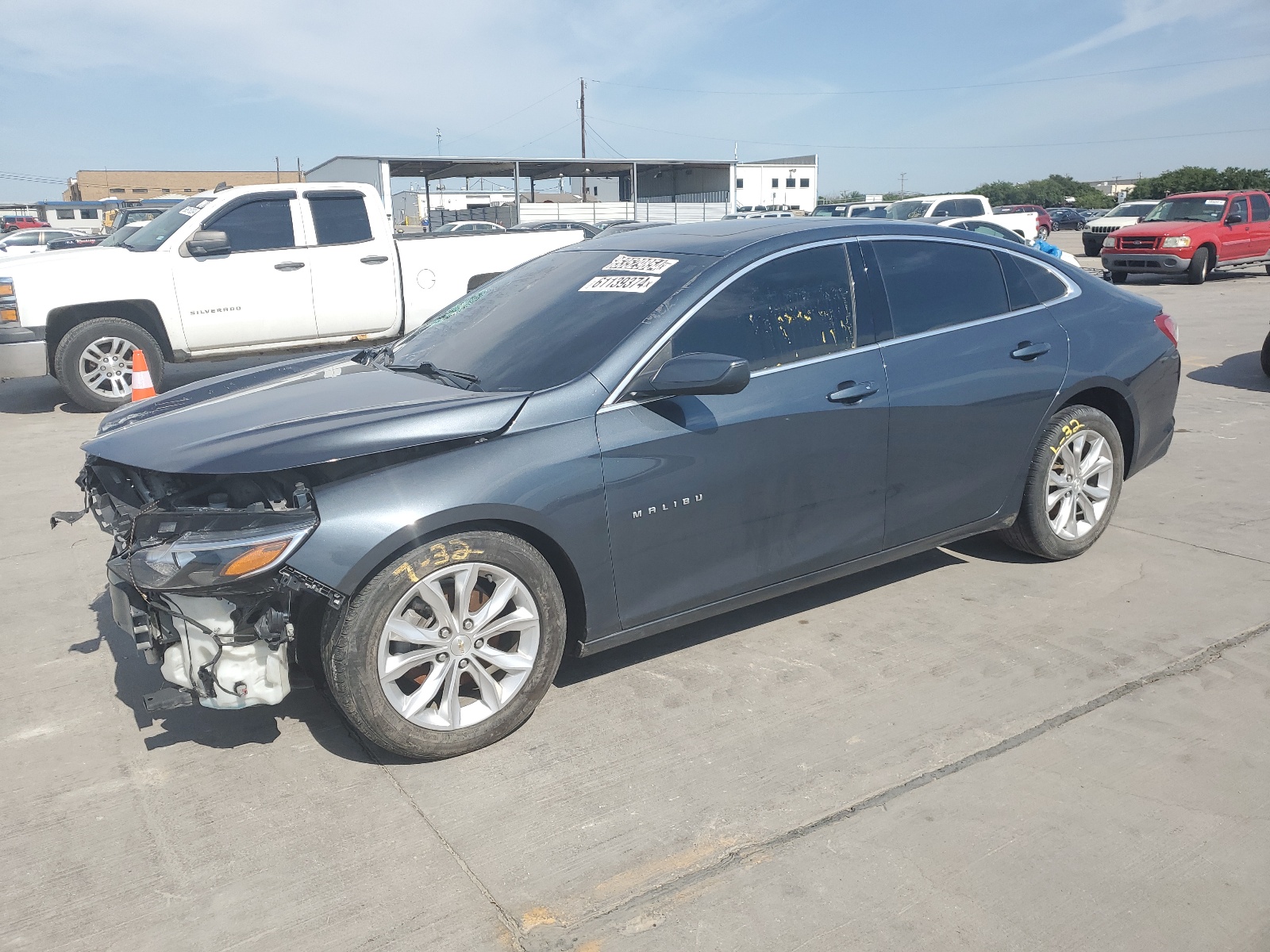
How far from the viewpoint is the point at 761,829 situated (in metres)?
2.88

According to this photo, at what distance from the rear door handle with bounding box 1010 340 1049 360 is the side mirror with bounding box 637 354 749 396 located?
1.68 meters

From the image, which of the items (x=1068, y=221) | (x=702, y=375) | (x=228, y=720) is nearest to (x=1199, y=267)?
(x=702, y=375)

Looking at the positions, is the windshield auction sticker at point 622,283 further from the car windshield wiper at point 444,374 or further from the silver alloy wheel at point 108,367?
the silver alloy wheel at point 108,367

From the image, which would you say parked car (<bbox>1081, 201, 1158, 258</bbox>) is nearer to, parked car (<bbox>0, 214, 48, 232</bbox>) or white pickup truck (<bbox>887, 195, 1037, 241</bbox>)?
white pickup truck (<bbox>887, 195, 1037, 241</bbox>)

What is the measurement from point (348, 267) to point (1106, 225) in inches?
862

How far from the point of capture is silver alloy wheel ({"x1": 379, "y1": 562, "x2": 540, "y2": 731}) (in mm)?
3094

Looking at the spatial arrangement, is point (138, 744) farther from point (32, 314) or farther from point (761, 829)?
point (32, 314)

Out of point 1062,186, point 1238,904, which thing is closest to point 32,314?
point 1238,904

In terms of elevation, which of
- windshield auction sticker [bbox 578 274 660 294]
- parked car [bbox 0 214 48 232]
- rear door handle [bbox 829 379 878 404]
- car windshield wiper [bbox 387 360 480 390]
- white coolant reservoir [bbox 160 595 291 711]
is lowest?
white coolant reservoir [bbox 160 595 291 711]

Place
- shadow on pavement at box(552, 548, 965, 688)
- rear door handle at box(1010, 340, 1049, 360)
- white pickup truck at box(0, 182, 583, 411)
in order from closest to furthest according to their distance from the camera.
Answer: shadow on pavement at box(552, 548, 965, 688) < rear door handle at box(1010, 340, 1049, 360) < white pickup truck at box(0, 182, 583, 411)

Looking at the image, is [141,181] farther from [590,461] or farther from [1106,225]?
[590,461]

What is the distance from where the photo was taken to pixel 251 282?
9.44 metres

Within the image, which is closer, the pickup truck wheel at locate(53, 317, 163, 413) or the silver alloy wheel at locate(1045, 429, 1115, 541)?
the silver alloy wheel at locate(1045, 429, 1115, 541)

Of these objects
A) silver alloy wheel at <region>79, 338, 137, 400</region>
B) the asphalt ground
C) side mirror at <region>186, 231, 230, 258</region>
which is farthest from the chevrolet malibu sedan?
silver alloy wheel at <region>79, 338, 137, 400</region>
